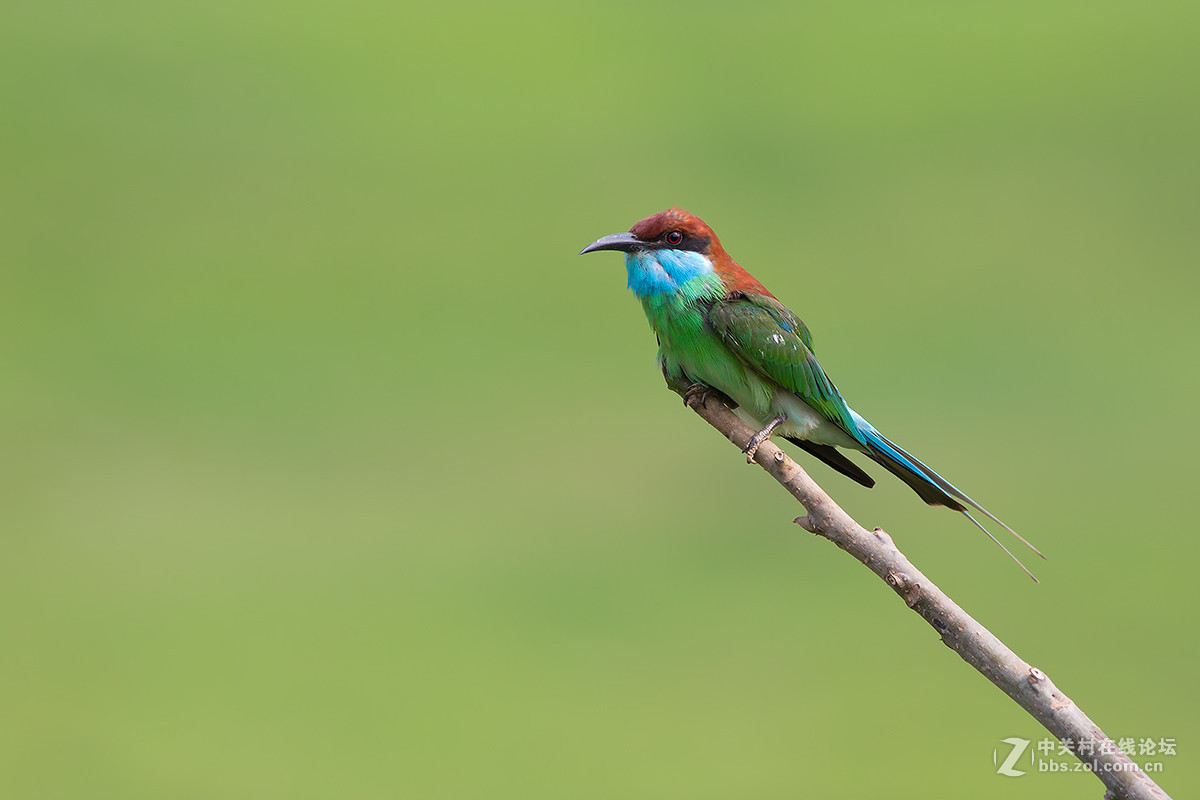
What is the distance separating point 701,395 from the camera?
113 inches

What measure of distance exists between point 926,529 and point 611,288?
4.64 m

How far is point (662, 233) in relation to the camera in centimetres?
287

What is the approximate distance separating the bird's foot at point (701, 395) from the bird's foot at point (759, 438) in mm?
118

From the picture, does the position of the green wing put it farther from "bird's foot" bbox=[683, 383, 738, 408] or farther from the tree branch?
the tree branch

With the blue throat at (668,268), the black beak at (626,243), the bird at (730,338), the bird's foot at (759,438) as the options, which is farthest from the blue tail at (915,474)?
the black beak at (626,243)

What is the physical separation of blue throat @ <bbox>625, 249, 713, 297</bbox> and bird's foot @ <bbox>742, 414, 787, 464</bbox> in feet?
1.20

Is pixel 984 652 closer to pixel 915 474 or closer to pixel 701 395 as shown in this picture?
pixel 915 474

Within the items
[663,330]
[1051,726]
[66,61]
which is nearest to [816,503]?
[1051,726]

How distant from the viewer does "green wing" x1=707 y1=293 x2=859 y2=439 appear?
9.20 feet

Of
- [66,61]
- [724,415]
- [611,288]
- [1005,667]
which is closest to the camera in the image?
[1005,667]

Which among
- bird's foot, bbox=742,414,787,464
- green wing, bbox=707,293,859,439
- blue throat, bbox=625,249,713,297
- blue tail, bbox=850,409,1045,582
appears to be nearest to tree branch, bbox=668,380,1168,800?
bird's foot, bbox=742,414,787,464

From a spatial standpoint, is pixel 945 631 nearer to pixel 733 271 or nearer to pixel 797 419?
pixel 797 419

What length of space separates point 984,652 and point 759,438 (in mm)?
810

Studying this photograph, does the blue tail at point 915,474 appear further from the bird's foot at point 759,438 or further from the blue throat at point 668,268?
the blue throat at point 668,268
